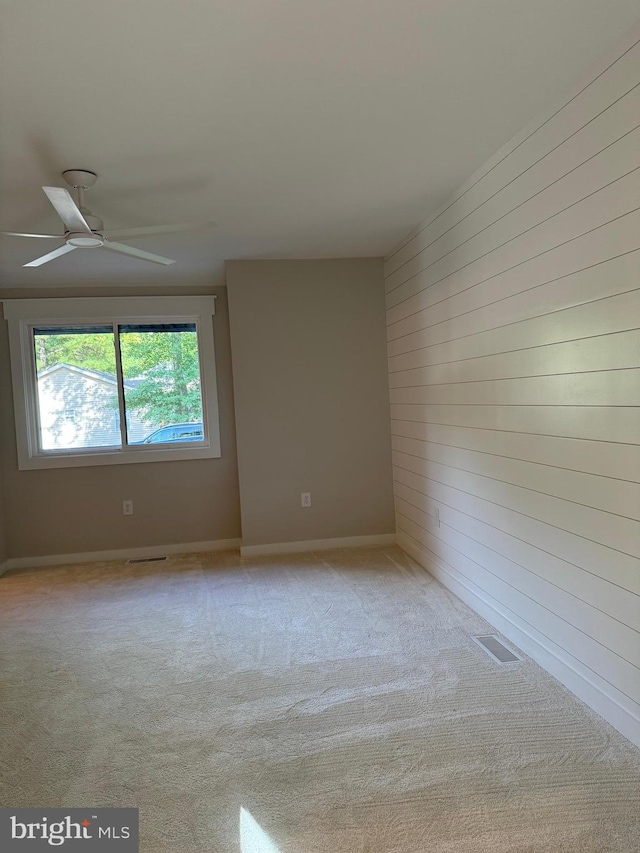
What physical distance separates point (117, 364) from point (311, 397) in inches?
68.2

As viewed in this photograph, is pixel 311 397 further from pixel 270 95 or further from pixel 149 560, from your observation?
pixel 270 95

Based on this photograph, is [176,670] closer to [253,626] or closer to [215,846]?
[253,626]

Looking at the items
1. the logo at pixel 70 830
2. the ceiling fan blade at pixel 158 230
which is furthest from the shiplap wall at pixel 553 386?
the logo at pixel 70 830

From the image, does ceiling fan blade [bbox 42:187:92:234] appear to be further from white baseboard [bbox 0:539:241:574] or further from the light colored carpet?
white baseboard [bbox 0:539:241:574]

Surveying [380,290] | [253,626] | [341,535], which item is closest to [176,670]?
[253,626]

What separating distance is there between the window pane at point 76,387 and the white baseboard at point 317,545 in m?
1.57

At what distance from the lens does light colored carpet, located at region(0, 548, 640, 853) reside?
1633 mm

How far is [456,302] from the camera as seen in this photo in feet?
Result: 10.5

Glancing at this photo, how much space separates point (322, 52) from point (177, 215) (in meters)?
1.70

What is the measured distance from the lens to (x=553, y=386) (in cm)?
229

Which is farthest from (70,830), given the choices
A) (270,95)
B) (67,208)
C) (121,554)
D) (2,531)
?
(2,531)

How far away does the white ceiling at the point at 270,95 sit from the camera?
5.38ft

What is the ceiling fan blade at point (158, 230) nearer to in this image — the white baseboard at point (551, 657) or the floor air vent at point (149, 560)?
the white baseboard at point (551, 657)

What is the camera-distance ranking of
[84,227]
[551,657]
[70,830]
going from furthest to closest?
[84,227]
[551,657]
[70,830]
